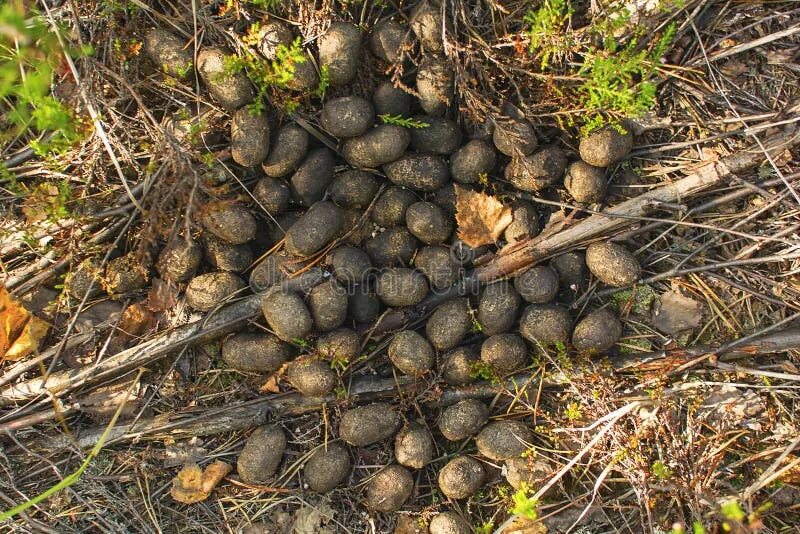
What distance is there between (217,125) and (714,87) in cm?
319

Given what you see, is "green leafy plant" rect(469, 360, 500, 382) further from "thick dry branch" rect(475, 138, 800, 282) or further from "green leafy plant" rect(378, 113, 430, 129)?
"green leafy plant" rect(378, 113, 430, 129)

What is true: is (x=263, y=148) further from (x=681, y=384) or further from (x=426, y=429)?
(x=681, y=384)

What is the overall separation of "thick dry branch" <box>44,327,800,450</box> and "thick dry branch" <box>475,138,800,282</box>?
0.74m

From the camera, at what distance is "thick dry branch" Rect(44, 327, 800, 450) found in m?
3.85

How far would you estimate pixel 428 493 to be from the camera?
3.85m

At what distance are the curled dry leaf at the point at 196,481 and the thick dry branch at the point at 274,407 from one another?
0.71 ft

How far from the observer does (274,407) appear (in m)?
3.91

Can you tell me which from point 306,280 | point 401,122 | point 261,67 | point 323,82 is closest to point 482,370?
point 306,280

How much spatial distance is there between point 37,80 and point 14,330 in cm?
163

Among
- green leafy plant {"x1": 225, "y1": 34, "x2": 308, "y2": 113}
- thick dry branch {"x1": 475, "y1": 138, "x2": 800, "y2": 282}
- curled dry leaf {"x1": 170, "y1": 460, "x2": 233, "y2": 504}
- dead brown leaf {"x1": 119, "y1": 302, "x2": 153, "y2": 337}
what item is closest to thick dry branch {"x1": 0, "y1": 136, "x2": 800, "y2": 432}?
thick dry branch {"x1": 475, "y1": 138, "x2": 800, "y2": 282}

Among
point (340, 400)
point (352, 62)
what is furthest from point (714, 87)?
point (340, 400)

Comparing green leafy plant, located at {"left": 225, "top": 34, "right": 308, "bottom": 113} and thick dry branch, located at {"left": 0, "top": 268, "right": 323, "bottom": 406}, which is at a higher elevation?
green leafy plant, located at {"left": 225, "top": 34, "right": 308, "bottom": 113}

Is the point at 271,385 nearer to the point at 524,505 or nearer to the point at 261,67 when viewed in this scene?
the point at 524,505

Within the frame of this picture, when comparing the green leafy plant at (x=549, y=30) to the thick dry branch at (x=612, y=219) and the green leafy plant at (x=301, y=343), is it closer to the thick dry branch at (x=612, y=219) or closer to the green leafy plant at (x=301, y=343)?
the thick dry branch at (x=612, y=219)
